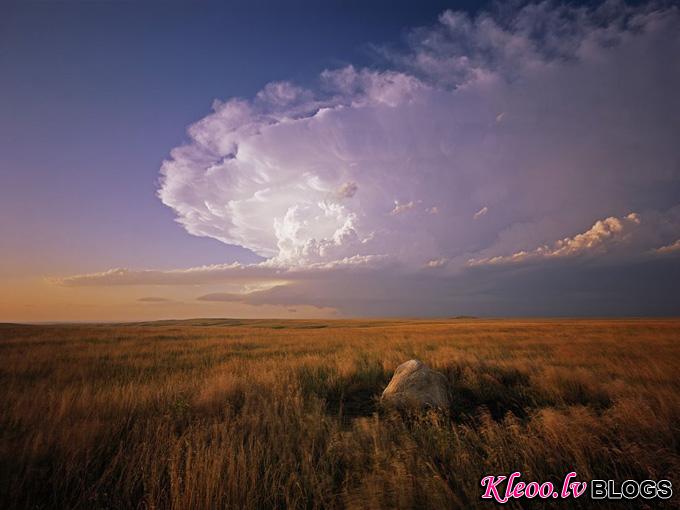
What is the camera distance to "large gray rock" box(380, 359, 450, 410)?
6.35 m

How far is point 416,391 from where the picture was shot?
657cm

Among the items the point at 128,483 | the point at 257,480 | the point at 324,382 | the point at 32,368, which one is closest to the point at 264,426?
the point at 257,480

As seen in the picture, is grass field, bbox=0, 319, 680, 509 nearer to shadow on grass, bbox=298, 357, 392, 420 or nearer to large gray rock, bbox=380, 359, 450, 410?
shadow on grass, bbox=298, 357, 392, 420

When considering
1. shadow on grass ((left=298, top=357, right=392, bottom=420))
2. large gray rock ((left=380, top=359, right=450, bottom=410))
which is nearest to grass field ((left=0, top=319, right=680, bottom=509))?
shadow on grass ((left=298, top=357, right=392, bottom=420))

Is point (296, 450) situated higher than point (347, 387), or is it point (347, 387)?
point (296, 450)

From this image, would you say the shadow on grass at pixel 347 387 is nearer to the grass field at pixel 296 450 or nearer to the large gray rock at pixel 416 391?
the grass field at pixel 296 450

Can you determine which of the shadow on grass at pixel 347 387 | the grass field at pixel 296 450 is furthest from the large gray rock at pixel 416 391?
the shadow on grass at pixel 347 387

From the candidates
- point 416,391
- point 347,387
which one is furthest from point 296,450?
point 347,387

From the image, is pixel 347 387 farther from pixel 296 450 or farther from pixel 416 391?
pixel 296 450

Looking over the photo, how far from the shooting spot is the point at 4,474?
3236 mm

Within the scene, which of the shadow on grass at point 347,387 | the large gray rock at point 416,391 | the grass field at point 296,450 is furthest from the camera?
the shadow on grass at point 347,387

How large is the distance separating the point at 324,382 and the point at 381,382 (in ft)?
6.07

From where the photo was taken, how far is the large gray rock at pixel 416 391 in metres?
6.35

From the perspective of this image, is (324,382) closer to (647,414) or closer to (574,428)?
(574,428)
